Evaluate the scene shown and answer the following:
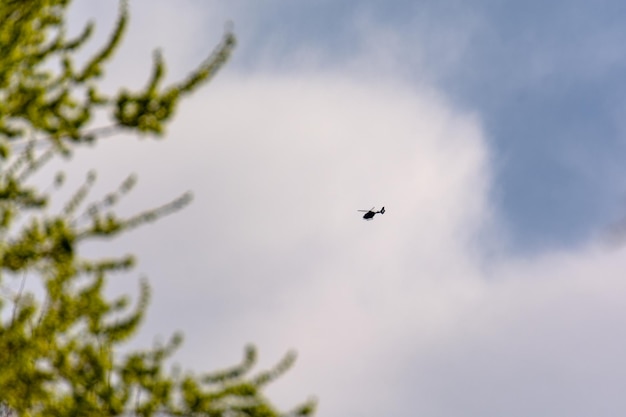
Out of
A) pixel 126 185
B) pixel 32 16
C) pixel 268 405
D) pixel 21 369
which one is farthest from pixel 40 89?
pixel 268 405

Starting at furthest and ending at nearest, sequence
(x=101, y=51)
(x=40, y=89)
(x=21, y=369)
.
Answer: (x=101, y=51) < (x=40, y=89) < (x=21, y=369)

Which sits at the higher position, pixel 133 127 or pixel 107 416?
pixel 133 127

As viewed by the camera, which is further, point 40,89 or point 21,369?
point 40,89

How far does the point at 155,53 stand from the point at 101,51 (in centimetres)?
60

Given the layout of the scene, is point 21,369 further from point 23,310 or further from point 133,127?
point 133,127

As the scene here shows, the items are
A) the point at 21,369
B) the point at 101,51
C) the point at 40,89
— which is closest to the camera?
the point at 21,369

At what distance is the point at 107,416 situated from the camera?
536cm

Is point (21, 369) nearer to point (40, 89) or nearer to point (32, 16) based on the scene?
point (40, 89)

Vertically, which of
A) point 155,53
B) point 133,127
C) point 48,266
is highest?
point 155,53

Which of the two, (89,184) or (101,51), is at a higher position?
(101,51)

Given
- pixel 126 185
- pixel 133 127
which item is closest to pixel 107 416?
pixel 126 185

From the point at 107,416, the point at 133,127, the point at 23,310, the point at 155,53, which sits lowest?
the point at 107,416

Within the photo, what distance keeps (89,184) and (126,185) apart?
1.06 feet

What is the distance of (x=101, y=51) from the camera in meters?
5.98
